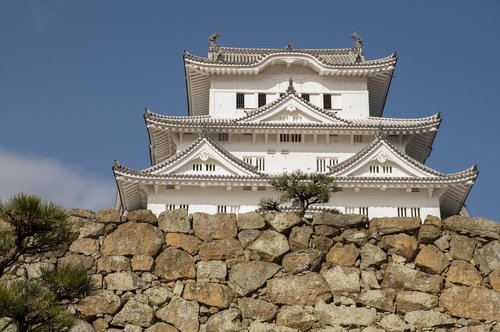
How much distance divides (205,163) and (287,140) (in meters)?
3.31

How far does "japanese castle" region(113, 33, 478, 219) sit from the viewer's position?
72.7 feet

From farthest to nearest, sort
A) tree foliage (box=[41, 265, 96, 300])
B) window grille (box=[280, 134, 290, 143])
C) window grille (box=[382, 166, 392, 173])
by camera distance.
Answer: window grille (box=[280, 134, 290, 143]) → window grille (box=[382, 166, 392, 173]) → tree foliage (box=[41, 265, 96, 300])

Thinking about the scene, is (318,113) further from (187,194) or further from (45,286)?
(45,286)

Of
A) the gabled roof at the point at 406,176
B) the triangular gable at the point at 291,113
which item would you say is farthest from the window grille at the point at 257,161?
the gabled roof at the point at 406,176

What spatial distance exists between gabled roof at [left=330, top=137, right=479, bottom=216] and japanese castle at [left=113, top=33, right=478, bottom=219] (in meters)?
0.03

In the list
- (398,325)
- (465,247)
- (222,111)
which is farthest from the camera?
(222,111)

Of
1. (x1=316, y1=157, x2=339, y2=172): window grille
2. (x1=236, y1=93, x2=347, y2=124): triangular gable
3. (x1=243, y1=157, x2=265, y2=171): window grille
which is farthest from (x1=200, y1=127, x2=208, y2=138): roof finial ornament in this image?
(x1=316, y1=157, x2=339, y2=172): window grille

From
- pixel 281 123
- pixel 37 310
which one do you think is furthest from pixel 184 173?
pixel 37 310

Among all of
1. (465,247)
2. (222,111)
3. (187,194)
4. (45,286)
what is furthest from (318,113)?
(45,286)

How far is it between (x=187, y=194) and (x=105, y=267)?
34.9 ft

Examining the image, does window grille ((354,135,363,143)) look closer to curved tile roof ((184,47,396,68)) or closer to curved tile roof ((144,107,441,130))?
curved tile roof ((144,107,441,130))

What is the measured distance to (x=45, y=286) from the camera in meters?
8.69

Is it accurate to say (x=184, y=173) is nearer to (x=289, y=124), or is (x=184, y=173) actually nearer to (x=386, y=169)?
(x=289, y=124)

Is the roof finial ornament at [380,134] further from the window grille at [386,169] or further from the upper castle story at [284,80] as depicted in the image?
the upper castle story at [284,80]
